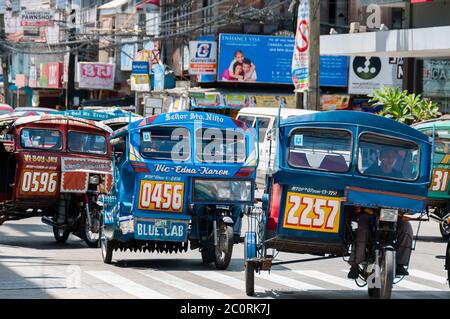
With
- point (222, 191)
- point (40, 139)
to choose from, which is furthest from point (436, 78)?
point (222, 191)

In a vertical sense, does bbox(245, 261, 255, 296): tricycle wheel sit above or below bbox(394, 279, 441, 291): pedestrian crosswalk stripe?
above

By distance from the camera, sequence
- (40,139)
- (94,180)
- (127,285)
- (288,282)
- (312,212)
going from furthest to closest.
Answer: (40,139) → (94,180) → (288,282) → (127,285) → (312,212)

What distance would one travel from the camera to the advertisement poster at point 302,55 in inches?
1151

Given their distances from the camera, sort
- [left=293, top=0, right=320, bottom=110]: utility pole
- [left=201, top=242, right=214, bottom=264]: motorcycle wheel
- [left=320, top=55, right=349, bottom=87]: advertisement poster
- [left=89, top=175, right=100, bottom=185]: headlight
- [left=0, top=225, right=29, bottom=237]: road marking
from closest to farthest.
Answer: [left=201, top=242, right=214, bottom=264]: motorcycle wheel, [left=89, top=175, right=100, bottom=185]: headlight, [left=0, top=225, right=29, bottom=237]: road marking, [left=293, top=0, right=320, bottom=110]: utility pole, [left=320, top=55, right=349, bottom=87]: advertisement poster

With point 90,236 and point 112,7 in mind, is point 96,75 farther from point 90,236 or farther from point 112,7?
point 90,236

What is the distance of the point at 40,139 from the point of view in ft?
66.0

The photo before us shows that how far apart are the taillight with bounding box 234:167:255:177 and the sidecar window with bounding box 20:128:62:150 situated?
484cm

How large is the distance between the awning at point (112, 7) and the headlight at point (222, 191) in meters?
49.7

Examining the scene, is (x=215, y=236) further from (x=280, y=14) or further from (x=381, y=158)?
(x=280, y=14)

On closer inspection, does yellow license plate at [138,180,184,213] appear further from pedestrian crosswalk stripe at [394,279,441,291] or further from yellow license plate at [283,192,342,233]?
yellow license plate at [283,192,342,233]

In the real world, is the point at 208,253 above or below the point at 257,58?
below

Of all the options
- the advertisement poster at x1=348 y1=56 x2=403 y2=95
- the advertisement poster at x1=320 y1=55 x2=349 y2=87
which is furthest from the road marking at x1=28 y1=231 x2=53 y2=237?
the advertisement poster at x1=348 y1=56 x2=403 y2=95

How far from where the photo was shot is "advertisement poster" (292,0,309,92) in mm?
29234

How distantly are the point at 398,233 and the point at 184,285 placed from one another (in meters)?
2.89
